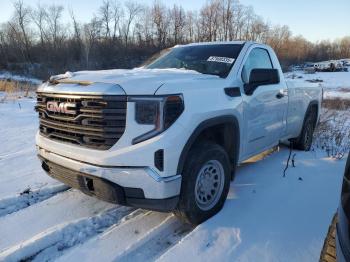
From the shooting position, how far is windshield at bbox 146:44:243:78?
12.6 feet

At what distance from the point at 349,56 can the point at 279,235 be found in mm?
119871

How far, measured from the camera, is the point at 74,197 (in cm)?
381

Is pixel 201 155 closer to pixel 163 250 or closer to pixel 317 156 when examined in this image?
pixel 163 250

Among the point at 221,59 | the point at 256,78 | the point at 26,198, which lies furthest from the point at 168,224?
the point at 221,59

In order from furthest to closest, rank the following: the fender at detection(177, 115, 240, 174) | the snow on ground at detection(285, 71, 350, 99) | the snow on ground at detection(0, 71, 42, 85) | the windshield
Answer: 1. the snow on ground at detection(0, 71, 42, 85)
2. the snow on ground at detection(285, 71, 350, 99)
3. the windshield
4. the fender at detection(177, 115, 240, 174)

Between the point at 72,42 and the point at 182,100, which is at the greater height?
the point at 72,42

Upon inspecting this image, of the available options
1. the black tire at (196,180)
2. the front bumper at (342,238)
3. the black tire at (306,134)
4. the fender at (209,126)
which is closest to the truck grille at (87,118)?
the fender at (209,126)

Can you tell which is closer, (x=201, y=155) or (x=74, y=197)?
(x=201, y=155)

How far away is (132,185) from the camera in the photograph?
8.98ft

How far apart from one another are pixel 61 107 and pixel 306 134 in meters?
4.50

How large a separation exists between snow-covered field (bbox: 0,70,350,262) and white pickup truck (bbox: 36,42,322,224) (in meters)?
0.32

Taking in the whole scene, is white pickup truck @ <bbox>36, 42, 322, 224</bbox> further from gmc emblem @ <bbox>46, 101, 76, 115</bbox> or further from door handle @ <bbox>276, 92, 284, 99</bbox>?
door handle @ <bbox>276, 92, 284, 99</bbox>

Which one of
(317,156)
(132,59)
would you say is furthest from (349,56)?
(317,156)

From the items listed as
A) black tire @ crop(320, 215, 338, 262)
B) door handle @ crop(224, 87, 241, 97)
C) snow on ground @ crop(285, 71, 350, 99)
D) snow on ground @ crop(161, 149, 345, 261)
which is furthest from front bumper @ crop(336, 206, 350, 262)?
snow on ground @ crop(285, 71, 350, 99)
